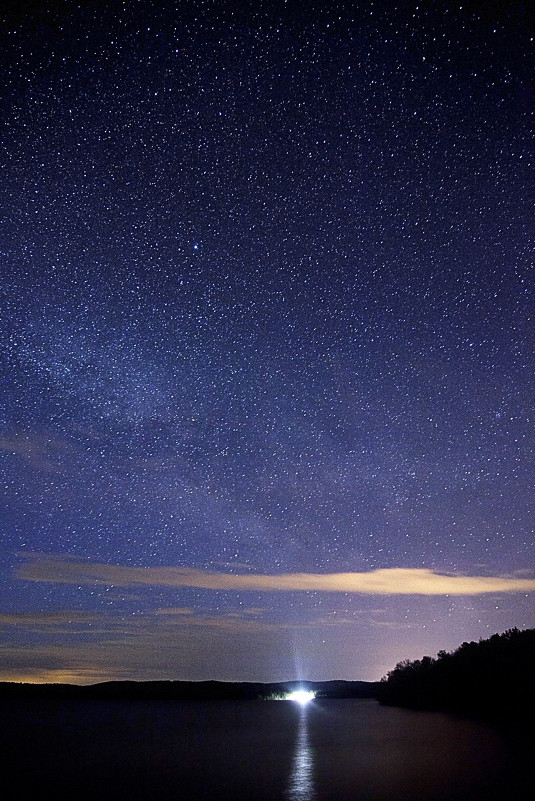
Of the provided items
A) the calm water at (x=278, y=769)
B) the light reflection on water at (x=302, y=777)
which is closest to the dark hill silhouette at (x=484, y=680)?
the calm water at (x=278, y=769)

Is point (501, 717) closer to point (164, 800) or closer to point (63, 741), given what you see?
point (63, 741)

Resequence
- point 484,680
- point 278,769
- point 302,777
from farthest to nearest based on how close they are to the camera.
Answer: point 484,680, point 278,769, point 302,777

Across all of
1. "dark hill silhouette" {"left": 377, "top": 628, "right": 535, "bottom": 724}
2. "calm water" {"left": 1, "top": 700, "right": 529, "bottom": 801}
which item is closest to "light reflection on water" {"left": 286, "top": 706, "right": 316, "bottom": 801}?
"calm water" {"left": 1, "top": 700, "right": 529, "bottom": 801}

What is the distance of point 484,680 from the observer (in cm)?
Answer: 5406

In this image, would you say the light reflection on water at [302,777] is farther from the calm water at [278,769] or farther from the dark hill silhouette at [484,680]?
the dark hill silhouette at [484,680]

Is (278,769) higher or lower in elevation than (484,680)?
lower

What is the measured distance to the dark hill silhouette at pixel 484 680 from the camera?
47.6 metres

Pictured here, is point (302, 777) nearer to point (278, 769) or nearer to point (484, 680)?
point (278, 769)

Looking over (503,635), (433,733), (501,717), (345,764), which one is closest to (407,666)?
Answer: (503,635)

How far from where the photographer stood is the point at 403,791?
51.2ft

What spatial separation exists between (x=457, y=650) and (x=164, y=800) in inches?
2239

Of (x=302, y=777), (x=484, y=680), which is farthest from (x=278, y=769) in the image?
(x=484, y=680)

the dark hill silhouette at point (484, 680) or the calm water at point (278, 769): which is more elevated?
the dark hill silhouette at point (484, 680)

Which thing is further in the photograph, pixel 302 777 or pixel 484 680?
pixel 484 680
